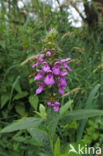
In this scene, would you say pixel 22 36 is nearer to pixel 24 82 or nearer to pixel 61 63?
pixel 24 82

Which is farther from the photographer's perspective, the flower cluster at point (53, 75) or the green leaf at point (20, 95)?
the green leaf at point (20, 95)

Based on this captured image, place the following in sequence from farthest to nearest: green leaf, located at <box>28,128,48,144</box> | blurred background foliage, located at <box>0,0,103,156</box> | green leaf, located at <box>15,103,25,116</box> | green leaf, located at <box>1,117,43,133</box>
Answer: green leaf, located at <box>15,103,25,116</box> < blurred background foliage, located at <box>0,0,103,156</box> < green leaf, located at <box>28,128,48,144</box> < green leaf, located at <box>1,117,43,133</box>

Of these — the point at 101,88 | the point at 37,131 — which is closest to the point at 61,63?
the point at 37,131

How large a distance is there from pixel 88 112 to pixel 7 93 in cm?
122

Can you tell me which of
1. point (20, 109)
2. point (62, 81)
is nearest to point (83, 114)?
point (62, 81)

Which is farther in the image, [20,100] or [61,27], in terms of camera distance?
[61,27]

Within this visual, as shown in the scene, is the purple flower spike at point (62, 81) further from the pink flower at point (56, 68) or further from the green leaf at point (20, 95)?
the green leaf at point (20, 95)

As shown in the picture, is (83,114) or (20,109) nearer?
(83,114)

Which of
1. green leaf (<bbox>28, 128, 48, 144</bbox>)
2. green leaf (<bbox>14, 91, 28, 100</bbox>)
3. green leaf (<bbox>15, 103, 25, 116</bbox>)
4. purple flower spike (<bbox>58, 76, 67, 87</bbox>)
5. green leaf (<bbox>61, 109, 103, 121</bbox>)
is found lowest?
green leaf (<bbox>15, 103, 25, 116</bbox>)

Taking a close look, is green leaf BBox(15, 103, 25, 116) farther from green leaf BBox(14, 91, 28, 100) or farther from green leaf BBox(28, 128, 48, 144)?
green leaf BBox(28, 128, 48, 144)

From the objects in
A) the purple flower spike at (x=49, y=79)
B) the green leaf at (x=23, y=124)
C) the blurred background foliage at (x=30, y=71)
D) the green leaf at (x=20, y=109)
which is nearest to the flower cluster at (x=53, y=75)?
the purple flower spike at (x=49, y=79)

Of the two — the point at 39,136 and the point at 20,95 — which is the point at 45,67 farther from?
the point at 20,95

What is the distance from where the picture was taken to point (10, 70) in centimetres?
217

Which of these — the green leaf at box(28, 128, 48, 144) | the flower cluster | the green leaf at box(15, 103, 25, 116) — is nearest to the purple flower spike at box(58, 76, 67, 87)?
the flower cluster
